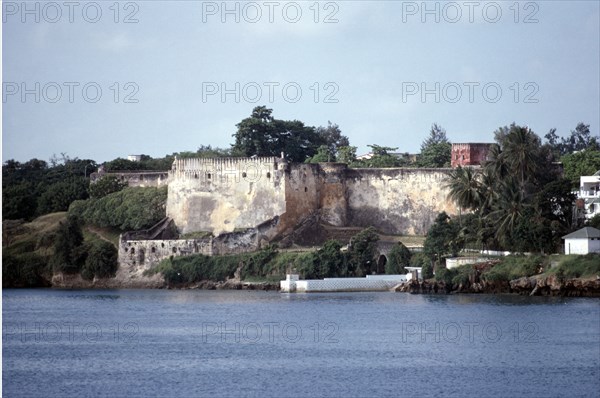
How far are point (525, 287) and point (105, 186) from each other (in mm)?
29218

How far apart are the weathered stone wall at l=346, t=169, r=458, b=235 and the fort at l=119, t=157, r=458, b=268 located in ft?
0.17

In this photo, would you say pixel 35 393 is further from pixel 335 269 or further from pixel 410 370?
pixel 335 269

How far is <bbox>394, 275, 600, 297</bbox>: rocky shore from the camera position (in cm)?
4725

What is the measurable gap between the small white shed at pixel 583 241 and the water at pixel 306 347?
4146 mm

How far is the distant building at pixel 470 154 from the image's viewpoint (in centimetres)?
6600

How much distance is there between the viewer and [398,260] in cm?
5606

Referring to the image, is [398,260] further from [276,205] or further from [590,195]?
[590,195]

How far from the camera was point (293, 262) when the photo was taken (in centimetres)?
5659

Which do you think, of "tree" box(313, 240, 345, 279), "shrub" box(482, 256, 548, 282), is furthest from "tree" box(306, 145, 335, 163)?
"shrub" box(482, 256, 548, 282)

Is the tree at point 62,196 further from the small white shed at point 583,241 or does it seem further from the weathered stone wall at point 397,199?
the small white shed at point 583,241

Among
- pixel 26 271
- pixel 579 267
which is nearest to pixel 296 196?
pixel 26 271

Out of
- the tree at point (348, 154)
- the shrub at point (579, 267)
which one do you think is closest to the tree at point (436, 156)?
the tree at point (348, 154)

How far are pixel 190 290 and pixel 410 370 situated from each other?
101 ft

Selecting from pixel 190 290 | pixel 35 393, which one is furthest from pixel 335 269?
pixel 35 393
